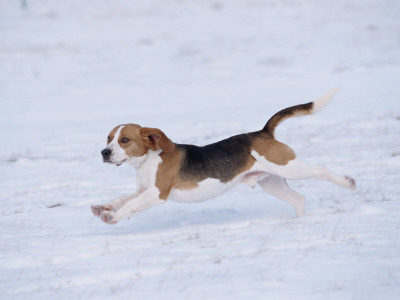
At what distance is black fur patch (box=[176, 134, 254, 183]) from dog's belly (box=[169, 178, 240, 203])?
62mm

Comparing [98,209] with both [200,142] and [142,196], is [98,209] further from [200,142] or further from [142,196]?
[200,142]

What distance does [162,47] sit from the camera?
3503cm

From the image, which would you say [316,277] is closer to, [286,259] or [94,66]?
[286,259]

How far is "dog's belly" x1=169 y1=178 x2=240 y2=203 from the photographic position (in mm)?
6941

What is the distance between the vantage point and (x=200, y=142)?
45.8ft

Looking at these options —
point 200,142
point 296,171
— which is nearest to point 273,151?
point 296,171

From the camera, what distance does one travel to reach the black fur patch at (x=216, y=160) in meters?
6.96

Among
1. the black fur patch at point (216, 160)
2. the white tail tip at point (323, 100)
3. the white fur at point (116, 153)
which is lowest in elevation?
the black fur patch at point (216, 160)

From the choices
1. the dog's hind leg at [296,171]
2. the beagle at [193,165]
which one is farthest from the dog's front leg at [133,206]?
the dog's hind leg at [296,171]

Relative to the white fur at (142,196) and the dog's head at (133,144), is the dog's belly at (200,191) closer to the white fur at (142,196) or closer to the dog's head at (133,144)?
the white fur at (142,196)

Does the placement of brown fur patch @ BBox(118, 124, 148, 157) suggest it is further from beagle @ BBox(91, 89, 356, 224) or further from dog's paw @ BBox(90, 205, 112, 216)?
dog's paw @ BBox(90, 205, 112, 216)

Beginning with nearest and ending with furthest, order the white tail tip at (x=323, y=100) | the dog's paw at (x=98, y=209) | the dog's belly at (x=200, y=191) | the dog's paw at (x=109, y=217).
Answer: the dog's paw at (x=109, y=217) → the dog's paw at (x=98, y=209) → the dog's belly at (x=200, y=191) → the white tail tip at (x=323, y=100)

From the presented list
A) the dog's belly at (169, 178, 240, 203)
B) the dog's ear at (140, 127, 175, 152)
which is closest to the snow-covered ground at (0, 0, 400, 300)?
the dog's belly at (169, 178, 240, 203)

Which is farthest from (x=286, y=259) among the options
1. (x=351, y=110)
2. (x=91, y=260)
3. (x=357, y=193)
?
(x=351, y=110)
